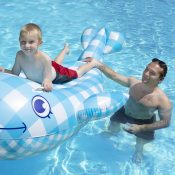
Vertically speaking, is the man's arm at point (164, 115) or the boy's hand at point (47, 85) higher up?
the boy's hand at point (47, 85)

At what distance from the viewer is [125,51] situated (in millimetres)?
5824

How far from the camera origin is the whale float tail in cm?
420

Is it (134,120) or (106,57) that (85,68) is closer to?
(134,120)

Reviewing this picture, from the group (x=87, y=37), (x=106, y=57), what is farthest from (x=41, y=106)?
(x=106, y=57)

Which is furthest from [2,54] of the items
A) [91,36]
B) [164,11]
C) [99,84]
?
[164,11]

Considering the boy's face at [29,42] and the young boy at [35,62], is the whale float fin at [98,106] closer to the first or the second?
the young boy at [35,62]

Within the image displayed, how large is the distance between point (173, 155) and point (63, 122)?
1346mm

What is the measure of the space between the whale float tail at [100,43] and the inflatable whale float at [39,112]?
86 centimetres

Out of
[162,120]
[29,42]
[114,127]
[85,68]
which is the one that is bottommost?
[114,127]

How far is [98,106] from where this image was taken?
120 inches

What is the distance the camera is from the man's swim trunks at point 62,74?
3.42m

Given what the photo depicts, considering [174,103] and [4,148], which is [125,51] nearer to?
[174,103]

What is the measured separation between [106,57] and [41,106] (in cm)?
289

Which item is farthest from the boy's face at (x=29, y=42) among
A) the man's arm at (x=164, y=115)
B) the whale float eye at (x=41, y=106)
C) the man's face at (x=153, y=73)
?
the man's arm at (x=164, y=115)
